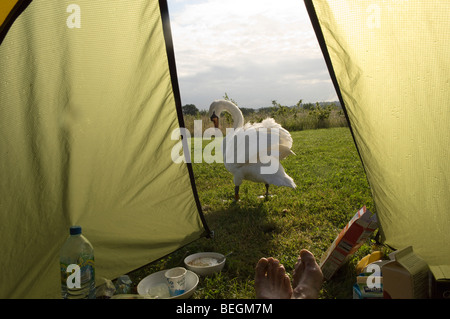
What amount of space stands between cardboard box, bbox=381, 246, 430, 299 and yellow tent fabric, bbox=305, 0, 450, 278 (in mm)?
105

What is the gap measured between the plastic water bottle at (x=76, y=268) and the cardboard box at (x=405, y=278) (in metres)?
1.49

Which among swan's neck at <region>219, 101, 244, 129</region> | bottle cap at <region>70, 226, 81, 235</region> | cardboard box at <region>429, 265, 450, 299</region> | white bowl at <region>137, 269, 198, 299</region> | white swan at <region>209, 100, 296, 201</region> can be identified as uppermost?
swan's neck at <region>219, 101, 244, 129</region>

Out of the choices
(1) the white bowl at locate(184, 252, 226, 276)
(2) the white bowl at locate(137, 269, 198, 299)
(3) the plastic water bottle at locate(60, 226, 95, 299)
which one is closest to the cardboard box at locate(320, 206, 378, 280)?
(1) the white bowl at locate(184, 252, 226, 276)

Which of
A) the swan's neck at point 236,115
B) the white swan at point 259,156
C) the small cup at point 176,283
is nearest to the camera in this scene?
the small cup at point 176,283

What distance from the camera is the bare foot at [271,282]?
1792 millimetres

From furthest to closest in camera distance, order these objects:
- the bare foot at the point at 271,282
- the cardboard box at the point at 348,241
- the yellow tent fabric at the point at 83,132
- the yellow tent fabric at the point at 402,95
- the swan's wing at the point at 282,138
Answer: the swan's wing at the point at 282,138, the cardboard box at the point at 348,241, the bare foot at the point at 271,282, the yellow tent fabric at the point at 83,132, the yellow tent fabric at the point at 402,95

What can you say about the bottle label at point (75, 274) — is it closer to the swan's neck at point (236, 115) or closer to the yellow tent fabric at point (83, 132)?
the yellow tent fabric at point (83, 132)

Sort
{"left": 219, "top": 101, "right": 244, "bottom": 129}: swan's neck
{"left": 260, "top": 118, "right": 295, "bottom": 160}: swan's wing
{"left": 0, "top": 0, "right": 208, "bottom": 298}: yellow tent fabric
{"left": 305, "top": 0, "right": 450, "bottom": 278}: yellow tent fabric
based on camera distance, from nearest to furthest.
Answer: {"left": 305, "top": 0, "right": 450, "bottom": 278}: yellow tent fabric
{"left": 0, "top": 0, "right": 208, "bottom": 298}: yellow tent fabric
{"left": 260, "top": 118, "right": 295, "bottom": 160}: swan's wing
{"left": 219, "top": 101, "right": 244, "bottom": 129}: swan's neck

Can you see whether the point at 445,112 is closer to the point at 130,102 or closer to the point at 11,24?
the point at 130,102

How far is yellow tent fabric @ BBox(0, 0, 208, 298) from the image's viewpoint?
1.67m

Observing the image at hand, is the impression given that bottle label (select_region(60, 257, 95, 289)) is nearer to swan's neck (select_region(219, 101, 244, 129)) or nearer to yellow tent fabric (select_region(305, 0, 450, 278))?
yellow tent fabric (select_region(305, 0, 450, 278))

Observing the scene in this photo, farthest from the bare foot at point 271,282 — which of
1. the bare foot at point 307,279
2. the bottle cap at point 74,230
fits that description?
the bottle cap at point 74,230

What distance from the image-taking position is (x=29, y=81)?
168cm

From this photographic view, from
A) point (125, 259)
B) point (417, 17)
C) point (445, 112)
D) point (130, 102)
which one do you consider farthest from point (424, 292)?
point (130, 102)
